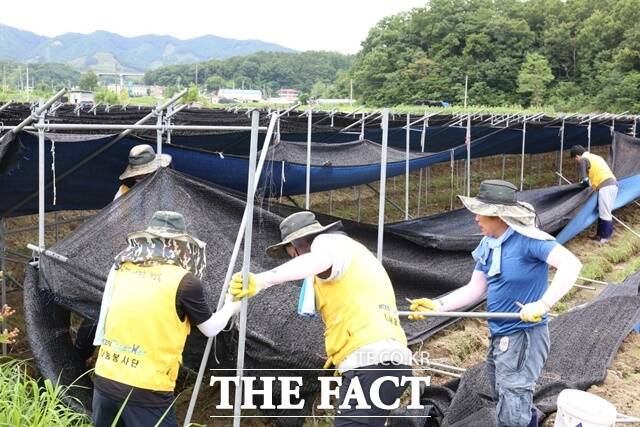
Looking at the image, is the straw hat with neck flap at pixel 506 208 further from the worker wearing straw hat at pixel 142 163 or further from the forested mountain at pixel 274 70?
the forested mountain at pixel 274 70

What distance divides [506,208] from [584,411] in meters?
0.83

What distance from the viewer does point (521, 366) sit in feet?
8.20

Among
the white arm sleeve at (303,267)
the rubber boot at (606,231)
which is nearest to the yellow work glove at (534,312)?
the white arm sleeve at (303,267)

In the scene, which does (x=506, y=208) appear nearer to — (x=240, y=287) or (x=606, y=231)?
(x=240, y=287)

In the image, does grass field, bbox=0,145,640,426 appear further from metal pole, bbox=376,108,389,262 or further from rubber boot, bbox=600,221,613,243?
metal pole, bbox=376,108,389,262

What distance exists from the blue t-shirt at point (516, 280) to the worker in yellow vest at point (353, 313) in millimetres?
509

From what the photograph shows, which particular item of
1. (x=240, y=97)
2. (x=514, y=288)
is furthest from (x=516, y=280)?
(x=240, y=97)

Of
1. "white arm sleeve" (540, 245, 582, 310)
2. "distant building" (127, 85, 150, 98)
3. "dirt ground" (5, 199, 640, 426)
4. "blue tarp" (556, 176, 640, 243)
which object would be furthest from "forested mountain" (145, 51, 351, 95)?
"white arm sleeve" (540, 245, 582, 310)

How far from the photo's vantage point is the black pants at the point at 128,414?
2.15 metres

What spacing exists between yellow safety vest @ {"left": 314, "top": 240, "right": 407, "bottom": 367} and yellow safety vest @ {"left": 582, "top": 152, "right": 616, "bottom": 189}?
5.95 meters

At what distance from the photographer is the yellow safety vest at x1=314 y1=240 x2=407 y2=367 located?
7.39 ft

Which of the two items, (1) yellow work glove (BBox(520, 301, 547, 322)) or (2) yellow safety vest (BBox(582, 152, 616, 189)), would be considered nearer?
(1) yellow work glove (BBox(520, 301, 547, 322))

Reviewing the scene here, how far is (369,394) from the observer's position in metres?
2.23

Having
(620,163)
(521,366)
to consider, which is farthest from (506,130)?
(521,366)
